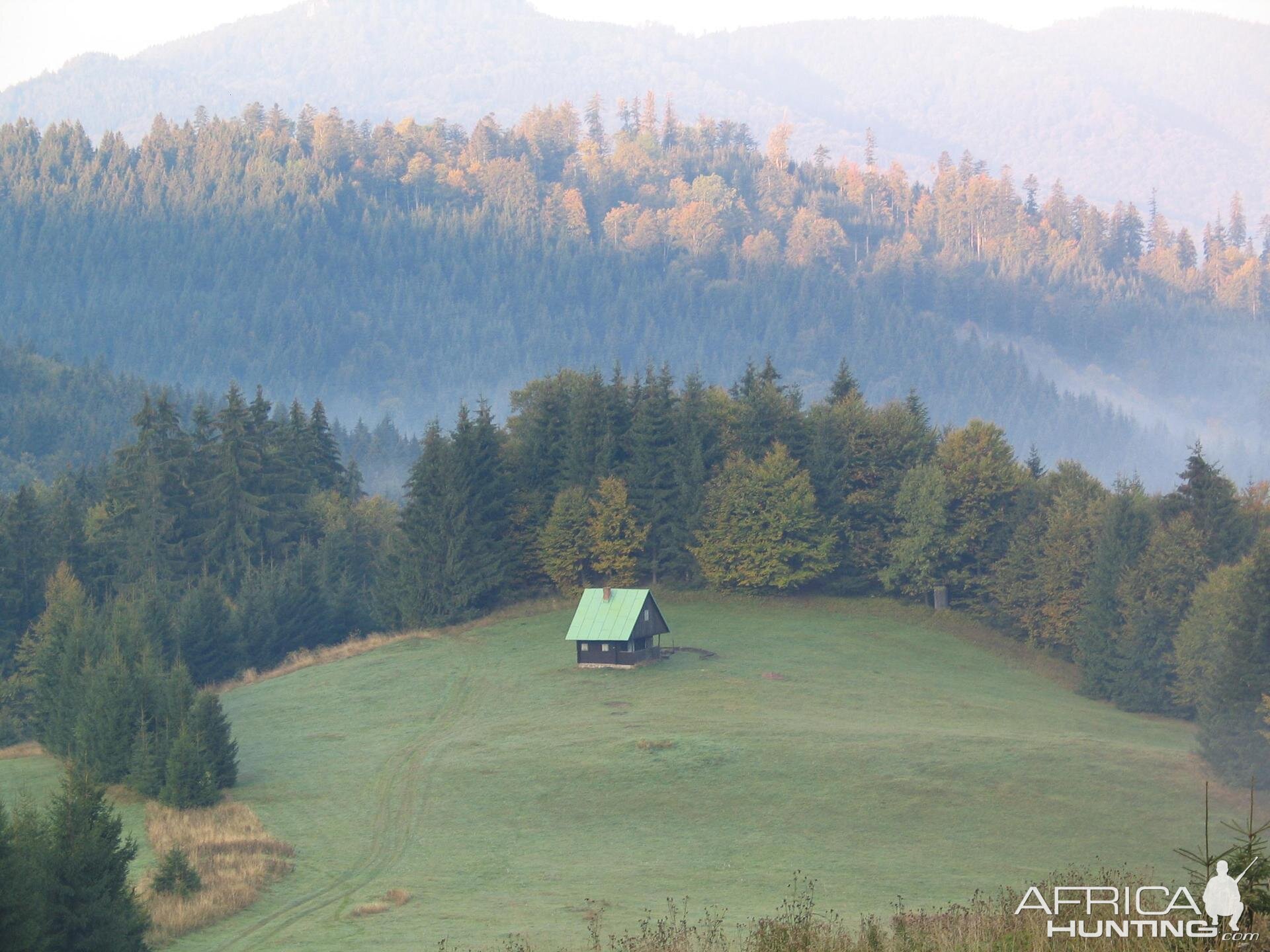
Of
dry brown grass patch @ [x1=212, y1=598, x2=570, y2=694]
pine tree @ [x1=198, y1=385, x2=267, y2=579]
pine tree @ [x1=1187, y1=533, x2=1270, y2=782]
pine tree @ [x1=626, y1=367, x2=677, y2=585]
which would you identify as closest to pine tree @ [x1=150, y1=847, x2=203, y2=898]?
dry brown grass patch @ [x1=212, y1=598, x2=570, y2=694]

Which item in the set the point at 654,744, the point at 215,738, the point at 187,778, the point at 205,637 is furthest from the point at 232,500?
the point at 654,744

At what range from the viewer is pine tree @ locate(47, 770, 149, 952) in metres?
28.8

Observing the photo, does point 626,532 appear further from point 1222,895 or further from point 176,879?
point 1222,895

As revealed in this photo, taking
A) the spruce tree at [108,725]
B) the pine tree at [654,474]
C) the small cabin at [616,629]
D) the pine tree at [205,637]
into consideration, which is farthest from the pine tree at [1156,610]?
the pine tree at [205,637]

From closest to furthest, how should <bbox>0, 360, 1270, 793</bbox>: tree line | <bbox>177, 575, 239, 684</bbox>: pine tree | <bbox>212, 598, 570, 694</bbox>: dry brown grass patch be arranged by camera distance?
<bbox>0, 360, 1270, 793</bbox>: tree line < <bbox>212, 598, 570, 694</bbox>: dry brown grass patch < <bbox>177, 575, 239, 684</bbox>: pine tree

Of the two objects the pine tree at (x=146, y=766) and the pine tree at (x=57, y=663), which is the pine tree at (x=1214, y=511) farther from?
the pine tree at (x=57, y=663)

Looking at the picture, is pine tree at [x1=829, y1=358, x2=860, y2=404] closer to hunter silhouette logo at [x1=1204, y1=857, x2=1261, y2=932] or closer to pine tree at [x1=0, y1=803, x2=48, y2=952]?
pine tree at [x1=0, y1=803, x2=48, y2=952]

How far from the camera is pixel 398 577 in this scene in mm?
93562

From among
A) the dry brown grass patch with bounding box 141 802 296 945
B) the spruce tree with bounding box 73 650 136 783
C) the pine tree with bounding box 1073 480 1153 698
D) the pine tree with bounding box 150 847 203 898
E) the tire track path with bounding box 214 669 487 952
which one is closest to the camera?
the tire track path with bounding box 214 669 487 952

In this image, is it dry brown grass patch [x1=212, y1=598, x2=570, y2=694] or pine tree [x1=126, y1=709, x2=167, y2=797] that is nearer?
pine tree [x1=126, y1=709, x2=167, y2=797]

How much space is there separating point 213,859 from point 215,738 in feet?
41.0

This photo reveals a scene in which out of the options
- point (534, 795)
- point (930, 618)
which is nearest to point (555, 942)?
point (534, 795)

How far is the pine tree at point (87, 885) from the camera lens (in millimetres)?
28812

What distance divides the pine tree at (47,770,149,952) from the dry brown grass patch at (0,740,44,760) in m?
38.2
